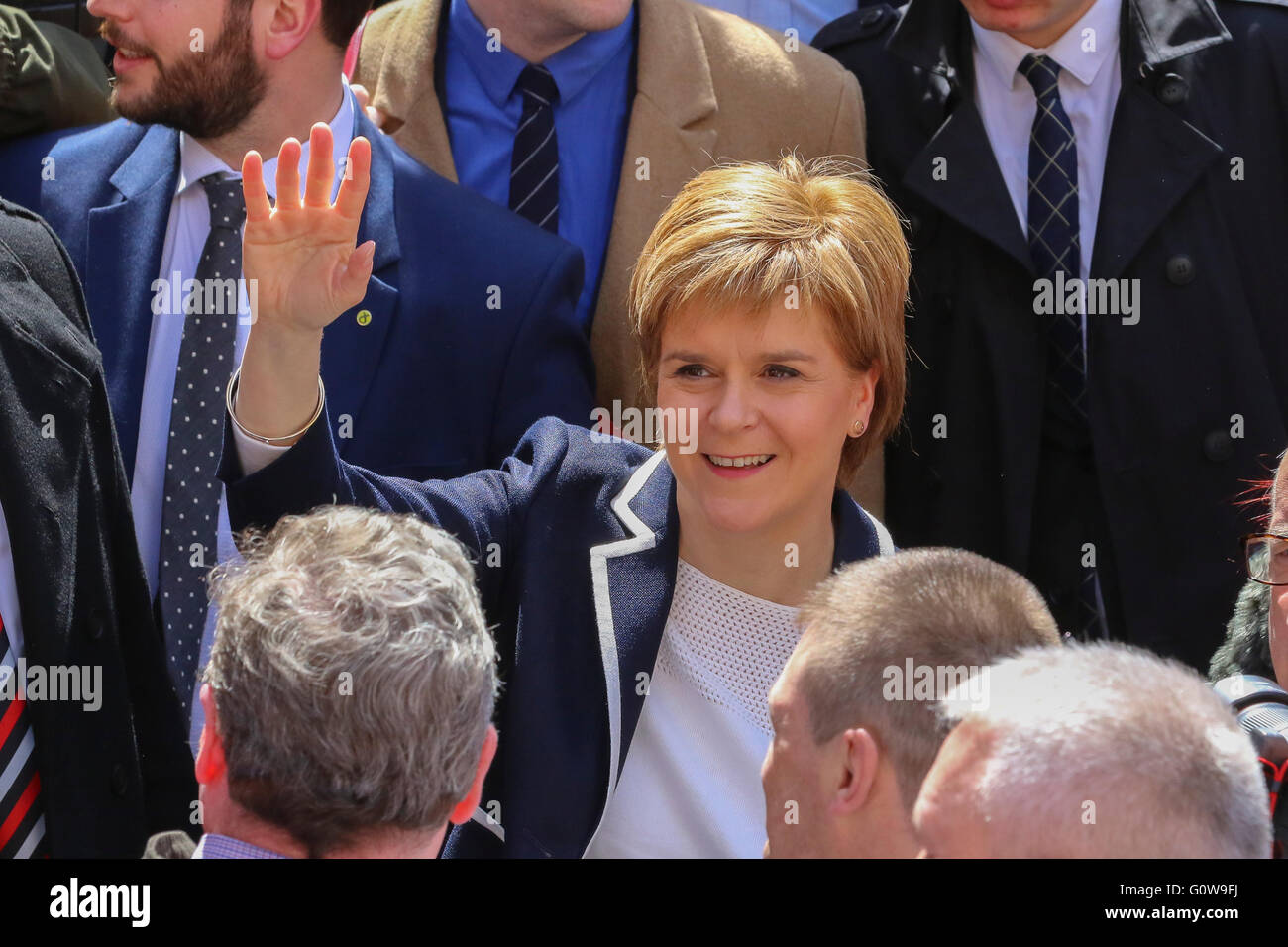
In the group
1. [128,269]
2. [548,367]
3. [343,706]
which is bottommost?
[343,706]

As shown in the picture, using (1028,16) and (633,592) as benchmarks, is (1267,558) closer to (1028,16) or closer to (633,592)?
(633,592)

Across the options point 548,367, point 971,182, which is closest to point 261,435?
point 548,367

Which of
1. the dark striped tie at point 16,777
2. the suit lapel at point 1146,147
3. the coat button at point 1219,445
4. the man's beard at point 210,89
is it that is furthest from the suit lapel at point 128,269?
the coat button at point 1219,445

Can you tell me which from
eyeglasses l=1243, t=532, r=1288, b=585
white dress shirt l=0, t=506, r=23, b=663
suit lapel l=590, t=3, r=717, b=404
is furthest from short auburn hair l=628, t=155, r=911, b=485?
white dress shirt l=0, t=506, r=23, b=663

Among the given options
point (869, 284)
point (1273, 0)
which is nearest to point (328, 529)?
point (869, 284)

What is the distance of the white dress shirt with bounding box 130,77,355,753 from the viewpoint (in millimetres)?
3074

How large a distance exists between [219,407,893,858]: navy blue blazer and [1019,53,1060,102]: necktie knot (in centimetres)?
118

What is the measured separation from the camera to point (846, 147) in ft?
12.0

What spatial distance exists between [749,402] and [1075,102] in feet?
4.03

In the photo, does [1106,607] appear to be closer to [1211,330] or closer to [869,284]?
[1211,330]

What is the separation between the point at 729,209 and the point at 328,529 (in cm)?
108

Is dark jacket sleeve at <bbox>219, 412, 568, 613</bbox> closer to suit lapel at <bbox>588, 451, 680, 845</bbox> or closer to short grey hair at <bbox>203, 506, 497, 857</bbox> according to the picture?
suit lapel at <bbox>588, 451, 680, 845</bbox>

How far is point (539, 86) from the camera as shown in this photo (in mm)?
3646

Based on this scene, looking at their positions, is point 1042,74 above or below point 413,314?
above
